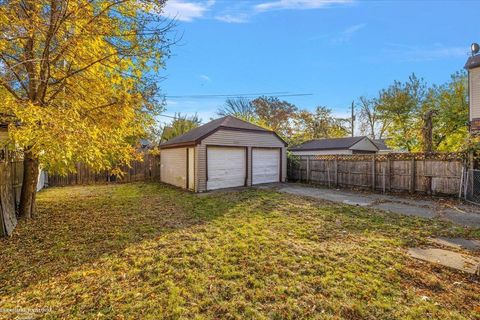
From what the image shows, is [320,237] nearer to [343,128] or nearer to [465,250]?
[465,250]

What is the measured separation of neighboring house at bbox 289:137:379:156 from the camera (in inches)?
774

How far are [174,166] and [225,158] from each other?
10.4 ft

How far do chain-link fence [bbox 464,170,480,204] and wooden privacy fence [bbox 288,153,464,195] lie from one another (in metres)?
0.24

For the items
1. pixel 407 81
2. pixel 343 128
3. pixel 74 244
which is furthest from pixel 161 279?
pixel 343 128

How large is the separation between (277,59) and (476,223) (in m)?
14.4

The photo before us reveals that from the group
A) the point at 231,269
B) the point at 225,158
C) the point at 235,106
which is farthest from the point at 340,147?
the point at 231,269

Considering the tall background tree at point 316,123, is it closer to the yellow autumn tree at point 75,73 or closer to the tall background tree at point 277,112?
the tall background tree at point 277,112

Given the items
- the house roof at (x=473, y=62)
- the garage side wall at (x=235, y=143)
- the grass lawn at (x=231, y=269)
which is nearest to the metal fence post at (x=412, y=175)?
the grass lawn at (x=231, y=269)

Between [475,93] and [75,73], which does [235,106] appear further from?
[75,73]

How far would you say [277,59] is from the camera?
16688mm

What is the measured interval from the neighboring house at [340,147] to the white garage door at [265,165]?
910cm

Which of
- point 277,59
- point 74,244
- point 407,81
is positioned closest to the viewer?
point 74,244

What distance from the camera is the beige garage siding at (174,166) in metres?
11.5

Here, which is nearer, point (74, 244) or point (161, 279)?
point (161, 279)
